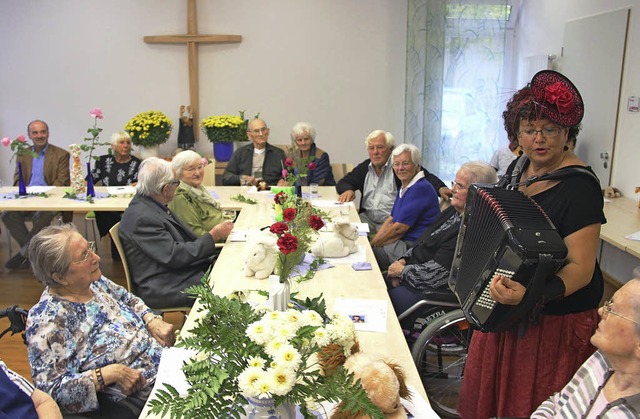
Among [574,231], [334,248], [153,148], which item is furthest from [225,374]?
[153,148]

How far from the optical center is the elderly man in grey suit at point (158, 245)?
293 cm

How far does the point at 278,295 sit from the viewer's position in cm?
198

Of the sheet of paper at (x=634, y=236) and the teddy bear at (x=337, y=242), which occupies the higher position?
the teddy bear at (x=337, y=242)

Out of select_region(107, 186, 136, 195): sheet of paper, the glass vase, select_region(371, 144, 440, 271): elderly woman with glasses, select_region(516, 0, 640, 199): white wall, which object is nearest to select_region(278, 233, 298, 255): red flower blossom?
the glass vase

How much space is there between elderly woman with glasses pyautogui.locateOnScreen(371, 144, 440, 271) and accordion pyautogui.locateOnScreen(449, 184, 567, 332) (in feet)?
4.69

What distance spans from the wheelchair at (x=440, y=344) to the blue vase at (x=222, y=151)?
3.66 metres

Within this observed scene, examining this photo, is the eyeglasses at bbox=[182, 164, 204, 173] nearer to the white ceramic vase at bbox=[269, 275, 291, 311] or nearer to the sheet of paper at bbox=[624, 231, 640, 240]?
the white ceramic vase at bbox=[269, 275, 291, 311]

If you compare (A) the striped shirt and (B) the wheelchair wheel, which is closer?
(A) the striped shirt

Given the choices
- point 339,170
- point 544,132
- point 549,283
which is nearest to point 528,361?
point 549,283

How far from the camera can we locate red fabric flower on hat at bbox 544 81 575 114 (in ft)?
5.85

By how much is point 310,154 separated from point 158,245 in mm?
2494

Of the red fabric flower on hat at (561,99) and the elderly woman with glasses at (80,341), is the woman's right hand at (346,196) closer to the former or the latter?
the elderly woman with glasses at (80,341)

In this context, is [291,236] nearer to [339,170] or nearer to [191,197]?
[191,197]

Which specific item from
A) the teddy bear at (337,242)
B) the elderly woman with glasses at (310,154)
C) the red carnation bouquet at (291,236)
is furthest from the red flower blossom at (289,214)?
the elderly woman with glasses at (310,154)
